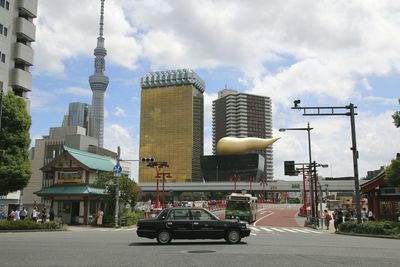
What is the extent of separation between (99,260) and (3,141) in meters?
23.1

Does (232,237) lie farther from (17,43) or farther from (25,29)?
(25,29)

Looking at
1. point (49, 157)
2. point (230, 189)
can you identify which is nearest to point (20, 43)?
point (49, 157)

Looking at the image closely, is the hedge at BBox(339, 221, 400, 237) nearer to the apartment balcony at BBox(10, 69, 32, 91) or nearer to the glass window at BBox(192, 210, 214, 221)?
the glass window at BBox(192, 210, 214, 221)

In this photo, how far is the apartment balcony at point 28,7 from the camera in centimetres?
5344

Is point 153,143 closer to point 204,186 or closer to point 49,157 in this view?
point 204,186

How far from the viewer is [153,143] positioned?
192 m

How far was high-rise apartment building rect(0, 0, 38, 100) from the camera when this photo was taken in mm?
50031

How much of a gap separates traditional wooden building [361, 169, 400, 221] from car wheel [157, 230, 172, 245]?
975 inches

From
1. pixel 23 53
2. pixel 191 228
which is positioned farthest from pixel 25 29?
pixel 191 228

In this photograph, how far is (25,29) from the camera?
53.2 m

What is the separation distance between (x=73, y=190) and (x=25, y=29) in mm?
21919

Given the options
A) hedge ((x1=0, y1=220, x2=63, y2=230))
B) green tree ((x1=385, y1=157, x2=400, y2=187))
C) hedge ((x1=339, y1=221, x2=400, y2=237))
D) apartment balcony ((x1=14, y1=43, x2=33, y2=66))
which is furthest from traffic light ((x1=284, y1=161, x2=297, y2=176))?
apartment balcony ((x1=14, y1=43, x2=33, y2=66))

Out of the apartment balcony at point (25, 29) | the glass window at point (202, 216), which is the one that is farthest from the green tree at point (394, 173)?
the apartment balcony at point (25, 29)

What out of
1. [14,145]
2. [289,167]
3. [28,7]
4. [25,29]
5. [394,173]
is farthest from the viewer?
[28,7]
